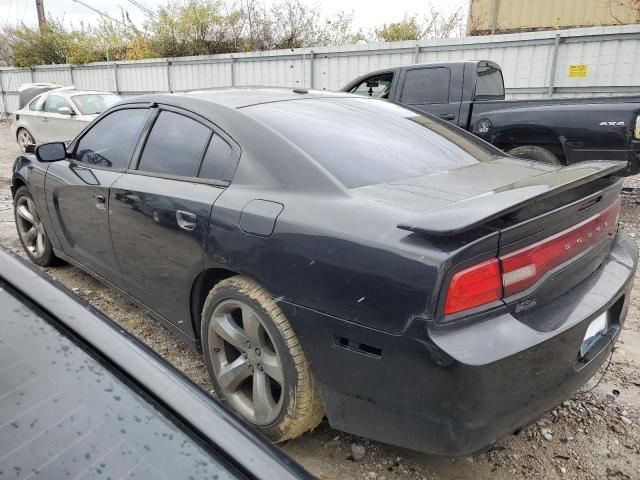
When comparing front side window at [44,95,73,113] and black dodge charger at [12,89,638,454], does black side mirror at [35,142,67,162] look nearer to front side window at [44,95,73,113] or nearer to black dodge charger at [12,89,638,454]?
black dodge charger at [12,89,638,454]

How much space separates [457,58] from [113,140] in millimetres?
9958

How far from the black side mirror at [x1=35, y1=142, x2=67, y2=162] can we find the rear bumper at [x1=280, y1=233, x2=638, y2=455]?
2500 mm

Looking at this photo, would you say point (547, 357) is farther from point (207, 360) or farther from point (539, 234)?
point (207, 360)

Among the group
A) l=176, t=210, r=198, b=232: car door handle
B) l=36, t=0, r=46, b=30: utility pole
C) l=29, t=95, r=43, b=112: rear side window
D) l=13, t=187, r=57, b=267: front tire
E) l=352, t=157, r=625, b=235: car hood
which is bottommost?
l=13, t=187, r=57, b=267: front tire

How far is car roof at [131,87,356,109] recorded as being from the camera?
264 cm

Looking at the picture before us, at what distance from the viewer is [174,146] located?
2672 millimetres

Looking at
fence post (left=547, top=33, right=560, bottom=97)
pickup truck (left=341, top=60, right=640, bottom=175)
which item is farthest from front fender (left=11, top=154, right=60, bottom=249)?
fence post (left=547, top=33, right=560, bottom=97)

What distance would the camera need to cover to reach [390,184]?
2096 mm

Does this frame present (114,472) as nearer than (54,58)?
Yes

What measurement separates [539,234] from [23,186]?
406cm

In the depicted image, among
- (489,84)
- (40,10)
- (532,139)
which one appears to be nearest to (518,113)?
(532,139)

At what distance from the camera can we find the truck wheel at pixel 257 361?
1952 millimetres

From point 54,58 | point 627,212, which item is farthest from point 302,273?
point 54,58

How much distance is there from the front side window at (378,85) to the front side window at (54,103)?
250 inches
